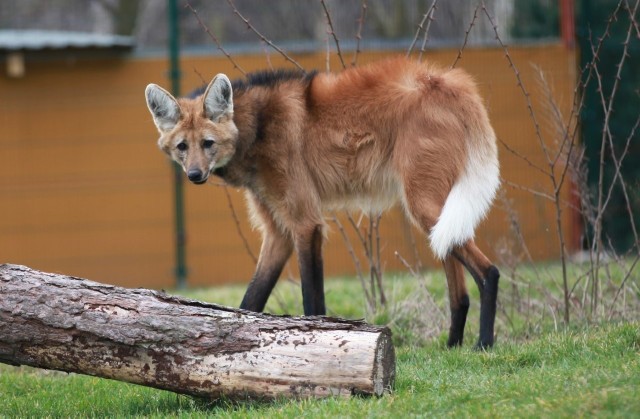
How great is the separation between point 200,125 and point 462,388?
6.60ft

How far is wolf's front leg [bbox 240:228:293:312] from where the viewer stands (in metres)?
4.79

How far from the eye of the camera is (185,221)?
27.9ft

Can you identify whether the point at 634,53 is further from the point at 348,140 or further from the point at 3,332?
the point at 3,332

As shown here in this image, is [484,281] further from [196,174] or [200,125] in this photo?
[200,125]

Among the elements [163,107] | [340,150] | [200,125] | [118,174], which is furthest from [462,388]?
[118,174]

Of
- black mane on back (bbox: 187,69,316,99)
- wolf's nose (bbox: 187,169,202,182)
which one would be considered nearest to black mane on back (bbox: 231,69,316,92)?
black mane on back (bbox: 187,69,316,99)

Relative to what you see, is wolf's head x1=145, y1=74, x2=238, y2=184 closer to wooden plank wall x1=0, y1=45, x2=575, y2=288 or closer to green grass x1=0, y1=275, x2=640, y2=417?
green grass x1=0, y1=275, x2=640, y2=417

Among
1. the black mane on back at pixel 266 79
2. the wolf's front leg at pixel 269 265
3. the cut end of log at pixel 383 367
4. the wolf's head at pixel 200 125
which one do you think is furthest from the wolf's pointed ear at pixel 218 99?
the cut end of log at pixel 383 367

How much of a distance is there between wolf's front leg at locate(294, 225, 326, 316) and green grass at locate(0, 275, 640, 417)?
50 centimetres

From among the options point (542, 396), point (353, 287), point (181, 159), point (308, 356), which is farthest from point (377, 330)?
point (353, 287)

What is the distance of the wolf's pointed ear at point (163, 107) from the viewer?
14.9 feet

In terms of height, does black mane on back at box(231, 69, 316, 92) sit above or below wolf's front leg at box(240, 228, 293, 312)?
above

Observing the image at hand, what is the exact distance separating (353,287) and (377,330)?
3.46 meters

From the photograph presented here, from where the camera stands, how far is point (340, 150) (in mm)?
4684
